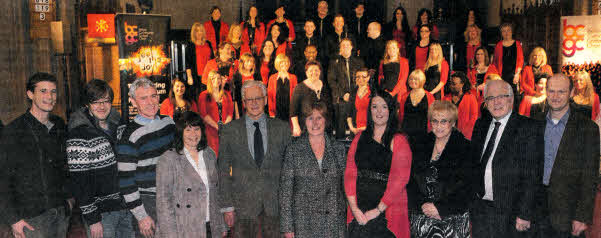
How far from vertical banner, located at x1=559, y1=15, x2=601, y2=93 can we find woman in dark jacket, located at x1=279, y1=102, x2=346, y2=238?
4.68 metres

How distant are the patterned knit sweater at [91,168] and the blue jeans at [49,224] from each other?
0.90 feet

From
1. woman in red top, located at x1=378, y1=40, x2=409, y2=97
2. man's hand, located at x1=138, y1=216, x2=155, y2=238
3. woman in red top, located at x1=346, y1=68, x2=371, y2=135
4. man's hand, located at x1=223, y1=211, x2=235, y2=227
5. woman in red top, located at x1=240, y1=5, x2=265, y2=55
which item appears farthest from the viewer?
woman in red top, located at x1=240, y1=5, x2=265, y2=55

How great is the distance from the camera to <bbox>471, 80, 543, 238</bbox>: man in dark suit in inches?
99.5

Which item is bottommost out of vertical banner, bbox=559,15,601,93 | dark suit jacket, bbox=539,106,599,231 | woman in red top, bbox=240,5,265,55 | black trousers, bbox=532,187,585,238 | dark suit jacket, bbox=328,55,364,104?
black trousers, bbox=532,187,585,238

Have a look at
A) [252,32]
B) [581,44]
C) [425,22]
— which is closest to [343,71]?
[252,32]

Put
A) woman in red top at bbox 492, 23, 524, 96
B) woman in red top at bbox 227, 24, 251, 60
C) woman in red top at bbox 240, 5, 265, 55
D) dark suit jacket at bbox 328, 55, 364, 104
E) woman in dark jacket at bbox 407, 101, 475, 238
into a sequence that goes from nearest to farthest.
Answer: woman in dark jacket at bbox 407, 101, 475, 238, dark suit jacket at bbox 328, 55, 364, 104, woman in red top at bbox 492, 23, 524, 96, woman in red top at bbox 227, 24, 251, 60, woman in red top at bbox 240, 5, 265, 55

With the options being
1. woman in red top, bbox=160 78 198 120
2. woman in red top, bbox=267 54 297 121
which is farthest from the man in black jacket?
woman in red top, bbox=267 54 297 121

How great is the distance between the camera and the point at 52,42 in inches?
266

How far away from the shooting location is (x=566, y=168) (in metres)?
2.59

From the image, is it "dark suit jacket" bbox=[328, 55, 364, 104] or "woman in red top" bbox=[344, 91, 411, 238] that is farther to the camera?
"dark suit jacket" bbox=[328, 55, 364, 104]

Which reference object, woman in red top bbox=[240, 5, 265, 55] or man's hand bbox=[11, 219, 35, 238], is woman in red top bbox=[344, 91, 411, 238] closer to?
man's hand bbox=[11, 219, 35, 238]

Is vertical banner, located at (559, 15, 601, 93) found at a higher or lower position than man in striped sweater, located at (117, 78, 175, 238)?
higher

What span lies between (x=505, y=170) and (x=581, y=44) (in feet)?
14.6

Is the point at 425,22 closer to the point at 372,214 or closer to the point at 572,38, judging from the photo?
the point at 572,38
